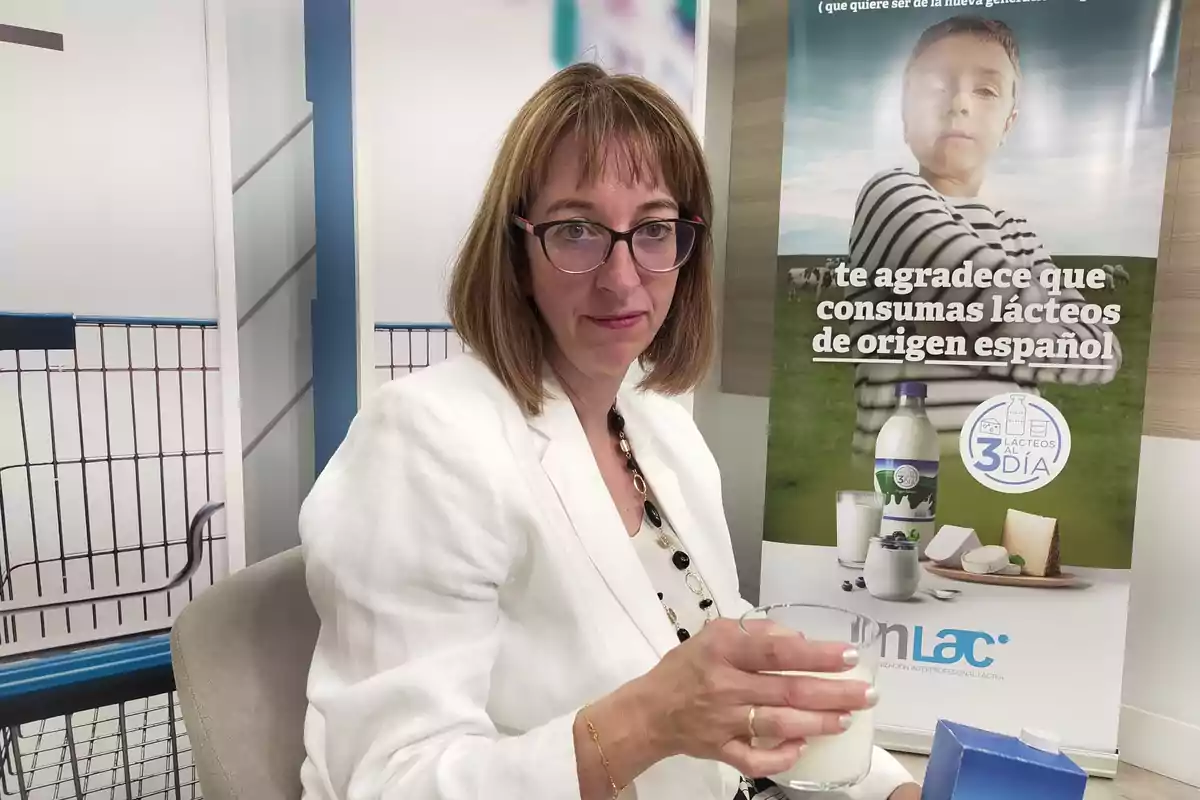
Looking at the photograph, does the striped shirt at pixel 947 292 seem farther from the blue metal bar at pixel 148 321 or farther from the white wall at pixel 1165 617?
the blue metal bar at pixel 148 321

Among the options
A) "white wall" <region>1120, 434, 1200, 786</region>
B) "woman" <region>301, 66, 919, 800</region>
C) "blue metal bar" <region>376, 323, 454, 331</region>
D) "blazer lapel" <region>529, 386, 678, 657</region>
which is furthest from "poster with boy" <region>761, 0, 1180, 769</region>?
"blazer lapel" <region>529, 386, 678, 657</region>

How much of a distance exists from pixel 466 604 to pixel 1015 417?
1.76m

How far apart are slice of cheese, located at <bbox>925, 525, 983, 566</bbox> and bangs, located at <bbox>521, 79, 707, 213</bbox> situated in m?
1.52

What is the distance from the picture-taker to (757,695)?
69 centimetres

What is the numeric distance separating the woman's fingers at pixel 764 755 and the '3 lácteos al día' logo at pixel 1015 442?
163cm

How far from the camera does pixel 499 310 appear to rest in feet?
3.39

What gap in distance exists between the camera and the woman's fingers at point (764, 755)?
2.28 feet

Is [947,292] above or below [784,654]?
above

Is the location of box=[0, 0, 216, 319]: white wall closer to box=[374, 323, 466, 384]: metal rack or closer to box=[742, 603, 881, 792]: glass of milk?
box=[374, 323, 466, 384]: metal rack

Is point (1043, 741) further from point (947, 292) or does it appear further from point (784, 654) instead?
point (947, 292)

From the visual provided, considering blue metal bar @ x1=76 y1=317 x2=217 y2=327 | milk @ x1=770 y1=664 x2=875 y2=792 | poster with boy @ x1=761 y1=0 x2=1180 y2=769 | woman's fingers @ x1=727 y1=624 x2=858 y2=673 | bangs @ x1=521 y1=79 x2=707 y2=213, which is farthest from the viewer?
poster with boy @ x1=761 y1=0 x2=1180 y2=769

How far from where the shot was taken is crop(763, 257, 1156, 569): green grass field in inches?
79.0

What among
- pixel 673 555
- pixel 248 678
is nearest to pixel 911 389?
pixel 673 555

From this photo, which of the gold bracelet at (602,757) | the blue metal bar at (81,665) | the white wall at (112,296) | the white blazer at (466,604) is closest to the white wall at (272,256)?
the white wall at (112,296)
